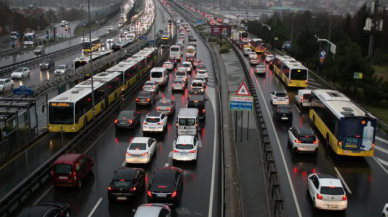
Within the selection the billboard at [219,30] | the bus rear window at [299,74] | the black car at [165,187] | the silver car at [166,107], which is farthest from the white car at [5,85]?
the billboard at [219,30]

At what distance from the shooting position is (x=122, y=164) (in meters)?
22.1

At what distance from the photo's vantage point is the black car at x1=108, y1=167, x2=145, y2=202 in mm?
16922

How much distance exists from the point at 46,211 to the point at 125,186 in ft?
12.8

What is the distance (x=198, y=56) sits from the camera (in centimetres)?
7500

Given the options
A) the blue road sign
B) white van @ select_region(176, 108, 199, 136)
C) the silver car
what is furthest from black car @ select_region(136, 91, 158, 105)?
the blue road sign

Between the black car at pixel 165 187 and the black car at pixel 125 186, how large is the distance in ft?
2.26

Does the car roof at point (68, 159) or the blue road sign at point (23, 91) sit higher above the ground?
the blue road sign at point (23, 91)

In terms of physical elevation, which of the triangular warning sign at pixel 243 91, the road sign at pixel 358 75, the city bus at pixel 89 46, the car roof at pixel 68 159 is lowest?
the car roof at pixel 68 159

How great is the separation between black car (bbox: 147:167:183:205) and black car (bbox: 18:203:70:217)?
3514mm

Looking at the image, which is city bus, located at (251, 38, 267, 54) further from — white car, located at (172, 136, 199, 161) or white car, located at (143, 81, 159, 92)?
white car, located at (172, 136, 199, 161)

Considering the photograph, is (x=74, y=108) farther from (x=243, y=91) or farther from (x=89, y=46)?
(x=89, y=46)

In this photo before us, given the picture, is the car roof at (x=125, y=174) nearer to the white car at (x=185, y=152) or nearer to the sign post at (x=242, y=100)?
the white car at (x=185, y=152)

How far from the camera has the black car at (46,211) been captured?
13676 millimetres

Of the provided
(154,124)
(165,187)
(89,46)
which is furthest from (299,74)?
(89,46)
